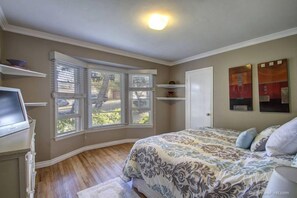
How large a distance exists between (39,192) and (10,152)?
1509mm

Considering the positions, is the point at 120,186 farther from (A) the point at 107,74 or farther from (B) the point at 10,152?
(A) the point at 107,74

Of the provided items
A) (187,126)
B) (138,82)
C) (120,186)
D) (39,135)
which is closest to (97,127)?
(39,135)

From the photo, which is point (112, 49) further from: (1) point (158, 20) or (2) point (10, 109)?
(2) point (10, 109)

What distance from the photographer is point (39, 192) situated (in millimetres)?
2035

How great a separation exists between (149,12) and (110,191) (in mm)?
2456

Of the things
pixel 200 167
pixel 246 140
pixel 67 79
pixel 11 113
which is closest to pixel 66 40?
pixel 67 79

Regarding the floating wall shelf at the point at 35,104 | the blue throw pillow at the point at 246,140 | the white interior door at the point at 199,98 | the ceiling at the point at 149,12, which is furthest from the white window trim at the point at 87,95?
the blue throw pillow at the point at 246,140

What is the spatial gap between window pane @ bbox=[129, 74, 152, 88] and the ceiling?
1.25 metres

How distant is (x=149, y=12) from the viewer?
78.8 inches

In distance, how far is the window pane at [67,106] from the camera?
3120mm

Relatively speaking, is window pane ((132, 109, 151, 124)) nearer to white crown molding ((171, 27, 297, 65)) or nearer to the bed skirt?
white crown molding ((171, 27, 297, 65))

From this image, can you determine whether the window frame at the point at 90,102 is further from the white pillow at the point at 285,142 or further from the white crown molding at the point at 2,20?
the white pillow at the point at 285,142

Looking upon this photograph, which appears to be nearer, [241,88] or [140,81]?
[241,88]

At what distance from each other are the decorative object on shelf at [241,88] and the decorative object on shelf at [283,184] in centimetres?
282
